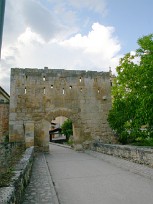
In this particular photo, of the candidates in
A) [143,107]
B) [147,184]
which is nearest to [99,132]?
[143,107]

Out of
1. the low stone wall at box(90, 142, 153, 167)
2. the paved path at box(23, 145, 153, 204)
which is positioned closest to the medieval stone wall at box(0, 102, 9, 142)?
the low stone wall at box(90, 142, 153, 167)

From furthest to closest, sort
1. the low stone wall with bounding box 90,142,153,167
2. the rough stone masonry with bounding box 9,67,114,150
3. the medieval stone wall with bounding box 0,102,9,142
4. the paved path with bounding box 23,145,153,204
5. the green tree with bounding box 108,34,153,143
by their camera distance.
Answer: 1. the medieval stone wall with bounding box 0,102,9,142
2. the rough stone masonry with bounding box 9,67,114,150
3. the green tree with bounding box 108,34,153,143
4. the low stone wall with bounding box 90,142,153,167
5. the paved path with bounding box 23,145,153,204

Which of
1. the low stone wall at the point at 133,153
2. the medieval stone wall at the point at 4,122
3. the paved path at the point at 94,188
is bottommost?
the paved path at the point at 94,188

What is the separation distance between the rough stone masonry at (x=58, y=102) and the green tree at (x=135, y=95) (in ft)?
5.34

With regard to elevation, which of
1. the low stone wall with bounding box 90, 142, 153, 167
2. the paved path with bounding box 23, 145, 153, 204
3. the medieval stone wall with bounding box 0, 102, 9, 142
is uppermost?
the medieval stone wall with bounding box 0, 102, 9, 142

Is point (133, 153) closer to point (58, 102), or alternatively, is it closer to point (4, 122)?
point (58, 102)

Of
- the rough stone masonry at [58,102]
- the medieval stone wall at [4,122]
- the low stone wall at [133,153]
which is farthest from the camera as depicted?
the medieval stone wall at [4,122]

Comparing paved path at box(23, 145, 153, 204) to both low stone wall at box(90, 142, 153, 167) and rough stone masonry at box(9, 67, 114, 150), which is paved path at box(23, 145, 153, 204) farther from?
rough stone masonry at box(9, 67, 114, 150)

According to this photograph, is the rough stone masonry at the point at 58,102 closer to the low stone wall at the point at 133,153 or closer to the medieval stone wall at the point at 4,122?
the medieval stone wall at the point at 4,122

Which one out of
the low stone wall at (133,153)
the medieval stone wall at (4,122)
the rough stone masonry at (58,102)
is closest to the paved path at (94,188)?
the low stone wall at (133,153)

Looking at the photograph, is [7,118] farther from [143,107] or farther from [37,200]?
[37,200]

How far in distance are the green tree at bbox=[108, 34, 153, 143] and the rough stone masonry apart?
5.34 ft

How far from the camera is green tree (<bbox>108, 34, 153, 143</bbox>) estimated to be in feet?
34.9

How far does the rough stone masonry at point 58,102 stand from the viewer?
50.5 feet
